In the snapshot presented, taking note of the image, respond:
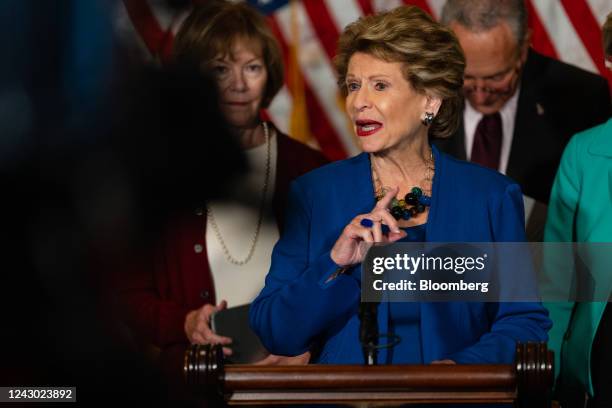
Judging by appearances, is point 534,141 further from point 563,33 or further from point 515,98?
point 563,33

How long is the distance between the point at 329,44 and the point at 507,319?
115 centimetres

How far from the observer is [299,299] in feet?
5.79

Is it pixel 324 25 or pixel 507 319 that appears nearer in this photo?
pixel 507 319

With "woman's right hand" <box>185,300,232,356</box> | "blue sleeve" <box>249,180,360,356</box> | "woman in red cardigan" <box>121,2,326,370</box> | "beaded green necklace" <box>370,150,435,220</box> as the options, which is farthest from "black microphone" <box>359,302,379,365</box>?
"woman's right hand" <box>185,300,232,356</box>

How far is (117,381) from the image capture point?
539mm

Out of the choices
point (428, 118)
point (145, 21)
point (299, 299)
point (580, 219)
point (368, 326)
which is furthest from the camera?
point (580, 219)

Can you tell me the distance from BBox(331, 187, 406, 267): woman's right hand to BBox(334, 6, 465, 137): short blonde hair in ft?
1.31

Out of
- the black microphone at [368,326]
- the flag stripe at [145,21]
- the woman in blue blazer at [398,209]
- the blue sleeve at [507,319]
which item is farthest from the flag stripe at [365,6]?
the flag stripe at [145,21]

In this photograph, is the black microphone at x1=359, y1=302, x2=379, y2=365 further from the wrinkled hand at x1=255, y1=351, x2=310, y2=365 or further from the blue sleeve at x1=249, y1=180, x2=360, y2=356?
the wrinkled hand at x1=255, y1=351, x2=310, y2=365

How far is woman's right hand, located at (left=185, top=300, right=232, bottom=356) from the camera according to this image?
2.30 metres

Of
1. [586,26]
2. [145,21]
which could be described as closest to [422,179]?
[586,26]

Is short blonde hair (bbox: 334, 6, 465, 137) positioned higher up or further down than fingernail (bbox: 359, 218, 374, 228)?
higher up
